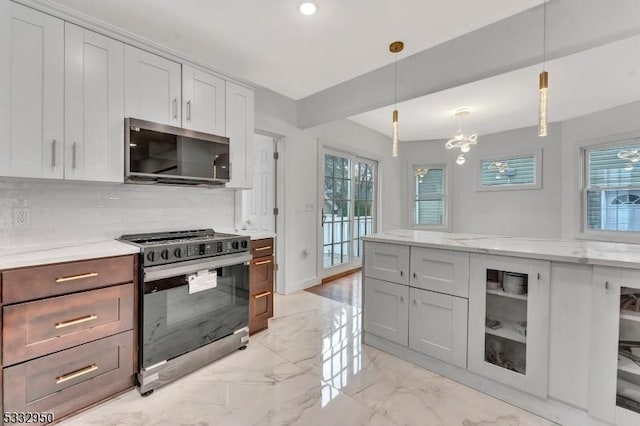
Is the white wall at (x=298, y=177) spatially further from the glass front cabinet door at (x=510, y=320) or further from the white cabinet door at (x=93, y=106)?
the glass front cabinet door at (x=510, y=320)

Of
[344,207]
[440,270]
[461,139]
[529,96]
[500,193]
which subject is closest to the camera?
[440,270]

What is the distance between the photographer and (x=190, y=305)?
6.97ft

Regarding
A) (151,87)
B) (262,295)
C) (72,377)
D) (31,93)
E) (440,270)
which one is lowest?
(72,377)

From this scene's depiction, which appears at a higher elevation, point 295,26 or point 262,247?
point 295,26

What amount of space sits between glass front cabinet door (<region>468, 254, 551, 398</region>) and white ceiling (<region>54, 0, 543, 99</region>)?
1.81m

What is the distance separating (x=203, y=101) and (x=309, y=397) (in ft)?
8.30

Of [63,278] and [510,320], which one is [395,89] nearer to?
[510,320]

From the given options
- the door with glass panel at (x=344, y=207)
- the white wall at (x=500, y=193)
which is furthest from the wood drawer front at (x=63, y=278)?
the white wall at (x=500, y=193)

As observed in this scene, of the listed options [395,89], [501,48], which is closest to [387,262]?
Answer: [395,89]

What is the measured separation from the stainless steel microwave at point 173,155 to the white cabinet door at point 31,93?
40 centimetres

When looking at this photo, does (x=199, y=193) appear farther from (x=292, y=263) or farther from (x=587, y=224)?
(x=587, y=224)

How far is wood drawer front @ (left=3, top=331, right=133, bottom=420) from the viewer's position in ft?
4.97

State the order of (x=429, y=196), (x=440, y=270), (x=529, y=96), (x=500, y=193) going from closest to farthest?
1. (x=440, y=270)
2. (x=529, y=96)
3. (x=500, y=193)
4. (x=429, y=196)

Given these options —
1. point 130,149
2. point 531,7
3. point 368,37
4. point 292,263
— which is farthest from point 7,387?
point 531,7
